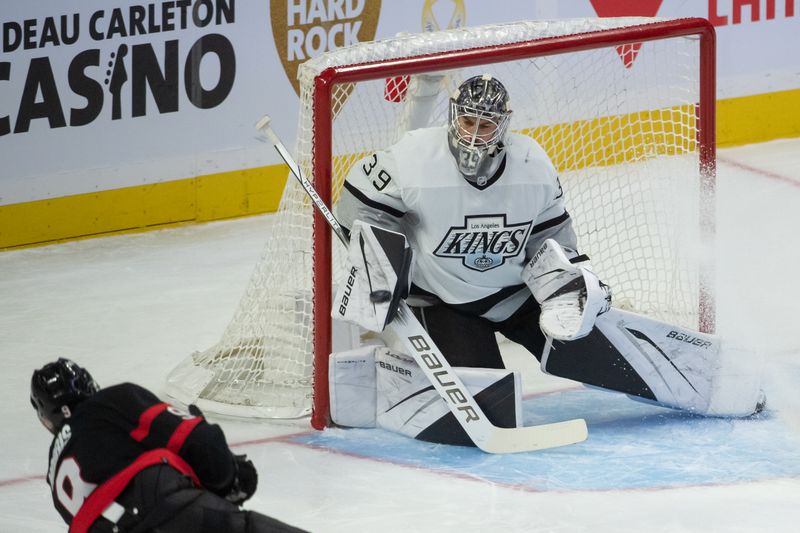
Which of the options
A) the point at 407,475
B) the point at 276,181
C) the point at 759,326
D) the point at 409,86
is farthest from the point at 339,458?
the point at 276,181

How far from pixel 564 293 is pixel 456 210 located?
0.37 m

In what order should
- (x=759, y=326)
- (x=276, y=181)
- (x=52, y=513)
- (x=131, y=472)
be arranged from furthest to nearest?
(x=276, y=181)
(x=759, y=326)
(x=52, y=513)
(x=131, y=472)

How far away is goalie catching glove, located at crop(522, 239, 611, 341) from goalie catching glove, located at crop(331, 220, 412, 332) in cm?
37

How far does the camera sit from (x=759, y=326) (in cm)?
510

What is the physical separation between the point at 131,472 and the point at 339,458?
1330 millimetres

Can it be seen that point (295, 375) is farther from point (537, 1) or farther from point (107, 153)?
point (537, 1)

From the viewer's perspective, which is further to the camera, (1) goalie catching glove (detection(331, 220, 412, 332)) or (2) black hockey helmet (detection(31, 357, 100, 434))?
(1) goalie catching glove (detection(331, 220, 412, 332))

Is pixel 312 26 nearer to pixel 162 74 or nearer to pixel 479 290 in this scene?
pixel 162 74

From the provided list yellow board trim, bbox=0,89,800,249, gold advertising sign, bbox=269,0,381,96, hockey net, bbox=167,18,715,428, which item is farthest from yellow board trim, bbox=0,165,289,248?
hockey net, bbox=167,18,715,428

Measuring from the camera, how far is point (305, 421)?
442cm

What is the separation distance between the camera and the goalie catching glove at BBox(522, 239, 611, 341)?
4062 mm

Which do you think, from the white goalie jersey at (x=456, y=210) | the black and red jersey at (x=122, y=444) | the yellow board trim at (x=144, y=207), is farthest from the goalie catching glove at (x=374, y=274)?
the yellow board trim at (x=144, y=207)

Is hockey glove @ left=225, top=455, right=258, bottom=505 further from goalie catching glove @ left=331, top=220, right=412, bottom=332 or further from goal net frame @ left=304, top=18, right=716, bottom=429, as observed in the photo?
goal net frame @ left=304, top=18, right=716, bottom=429

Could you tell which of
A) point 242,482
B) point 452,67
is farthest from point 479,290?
point 242,482
